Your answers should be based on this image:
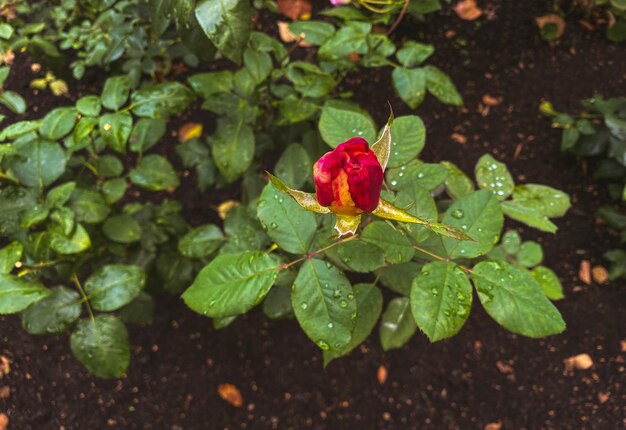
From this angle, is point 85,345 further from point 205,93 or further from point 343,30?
point 343,30

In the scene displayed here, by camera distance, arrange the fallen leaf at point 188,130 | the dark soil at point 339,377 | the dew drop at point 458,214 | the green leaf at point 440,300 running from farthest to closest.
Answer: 1. the fallen leaf at point 188,130
2. the dark soil at point 339,377
3. the dew drop at point 458,214
4. the green leaf at point 440,300

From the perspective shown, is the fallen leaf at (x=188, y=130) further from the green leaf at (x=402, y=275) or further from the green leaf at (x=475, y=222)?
the green leaf at (x=475, y=222)

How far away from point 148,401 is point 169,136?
0.89m

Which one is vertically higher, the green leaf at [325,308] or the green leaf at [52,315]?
the green leaf at [325,308]

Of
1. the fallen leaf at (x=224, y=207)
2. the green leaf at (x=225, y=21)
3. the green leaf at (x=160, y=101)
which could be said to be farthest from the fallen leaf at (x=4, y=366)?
the green leaf at (x=225, y=21)

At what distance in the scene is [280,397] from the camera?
1508mm

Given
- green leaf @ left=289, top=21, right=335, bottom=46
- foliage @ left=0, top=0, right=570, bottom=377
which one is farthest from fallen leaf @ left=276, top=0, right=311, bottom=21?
green leaf @ left=289, top=21, right=335, bottom=46

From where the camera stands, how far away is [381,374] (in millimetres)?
1525

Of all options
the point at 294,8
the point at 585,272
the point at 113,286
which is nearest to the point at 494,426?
the point at 585,272

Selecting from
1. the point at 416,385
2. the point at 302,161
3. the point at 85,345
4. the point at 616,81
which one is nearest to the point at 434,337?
the point at 302,161

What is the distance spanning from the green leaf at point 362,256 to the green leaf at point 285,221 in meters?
0.06

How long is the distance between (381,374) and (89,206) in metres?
0.97

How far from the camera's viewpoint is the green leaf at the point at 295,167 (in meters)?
1.12

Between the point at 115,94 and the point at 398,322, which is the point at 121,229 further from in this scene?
the point at 398,322
